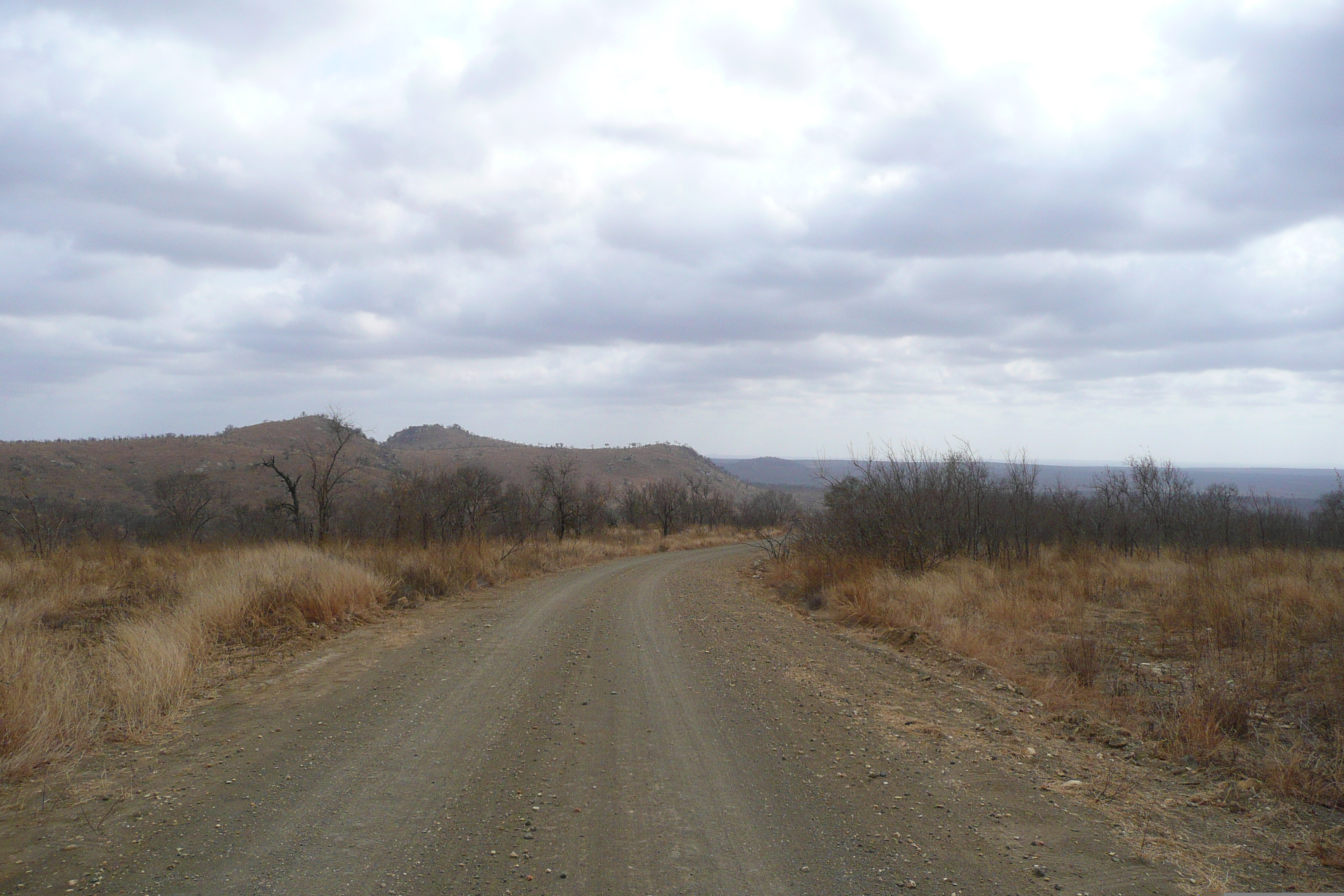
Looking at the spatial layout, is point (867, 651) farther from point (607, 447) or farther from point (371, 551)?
point (607, 447)

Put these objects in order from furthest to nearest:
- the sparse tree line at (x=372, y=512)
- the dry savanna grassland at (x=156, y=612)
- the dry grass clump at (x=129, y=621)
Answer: the sparse tree line at (x=372, y=512) < the dry savanna grassland at (x=156, y=612) < the dry grass clump at (x=129, y=621)

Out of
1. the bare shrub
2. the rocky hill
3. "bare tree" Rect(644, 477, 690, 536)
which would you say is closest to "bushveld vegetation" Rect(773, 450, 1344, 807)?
the bare shrub

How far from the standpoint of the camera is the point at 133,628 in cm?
846

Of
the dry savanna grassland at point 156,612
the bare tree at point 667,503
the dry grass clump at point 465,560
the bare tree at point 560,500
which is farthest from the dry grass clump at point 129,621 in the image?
the bare tree at point 667,503

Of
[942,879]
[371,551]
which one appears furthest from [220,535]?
[942,879]

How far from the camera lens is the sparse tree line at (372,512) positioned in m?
20.3

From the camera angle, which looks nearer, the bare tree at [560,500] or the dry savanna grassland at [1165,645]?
the dry savanna grassland at [1165,645]

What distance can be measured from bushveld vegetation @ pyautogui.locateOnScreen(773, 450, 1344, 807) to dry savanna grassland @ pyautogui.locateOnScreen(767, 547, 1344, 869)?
3 centimetres

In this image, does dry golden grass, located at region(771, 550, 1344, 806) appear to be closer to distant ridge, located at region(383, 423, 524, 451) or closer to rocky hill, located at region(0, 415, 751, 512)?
rocky hill, located at region(0, 415, 751, 512)

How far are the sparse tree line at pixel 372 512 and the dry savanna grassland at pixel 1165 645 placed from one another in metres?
11.2

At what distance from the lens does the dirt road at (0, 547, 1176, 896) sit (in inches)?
146

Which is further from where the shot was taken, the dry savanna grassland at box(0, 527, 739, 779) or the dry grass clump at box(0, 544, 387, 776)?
the dry savanna grassland at box(0, 527, 739, 779)

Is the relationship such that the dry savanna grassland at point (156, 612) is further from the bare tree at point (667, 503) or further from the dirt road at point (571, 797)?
the bare tree at point (667, 503)

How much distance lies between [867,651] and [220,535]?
2173cm
